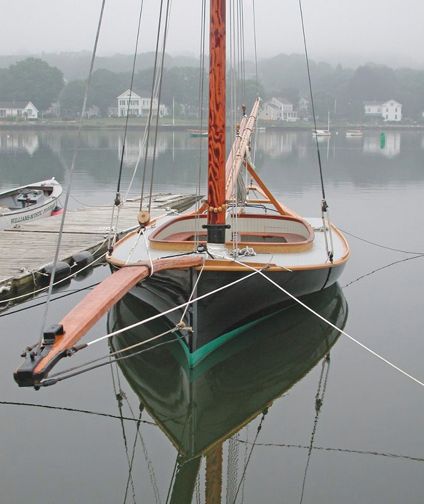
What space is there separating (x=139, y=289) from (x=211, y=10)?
17.0 feet

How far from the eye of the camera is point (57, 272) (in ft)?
55.6

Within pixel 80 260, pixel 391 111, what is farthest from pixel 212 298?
pixel 391 111

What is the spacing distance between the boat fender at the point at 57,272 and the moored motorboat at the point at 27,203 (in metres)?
5.51

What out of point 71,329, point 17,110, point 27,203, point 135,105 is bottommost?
point 27,203

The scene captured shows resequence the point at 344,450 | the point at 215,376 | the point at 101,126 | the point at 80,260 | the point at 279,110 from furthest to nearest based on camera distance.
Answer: the point at 279,110 → the point at 101,126 → the point at 80,260 → the point at 215,376 → the point at 344,450

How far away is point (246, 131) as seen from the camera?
19047mm

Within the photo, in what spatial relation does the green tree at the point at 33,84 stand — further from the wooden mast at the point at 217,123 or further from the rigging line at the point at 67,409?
the rigging line at the point at 67,409

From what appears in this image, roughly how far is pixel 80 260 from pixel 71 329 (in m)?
11.7

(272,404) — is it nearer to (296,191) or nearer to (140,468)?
(140,468)

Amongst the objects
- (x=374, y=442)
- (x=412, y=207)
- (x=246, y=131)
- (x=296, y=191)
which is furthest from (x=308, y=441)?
(x=296, y=191)

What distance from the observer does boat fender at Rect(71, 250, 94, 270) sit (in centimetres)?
1820

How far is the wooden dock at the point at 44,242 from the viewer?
16.0 metres

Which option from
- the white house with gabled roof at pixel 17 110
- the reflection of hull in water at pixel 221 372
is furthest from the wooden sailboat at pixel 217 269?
the white house with gabled roof at pixel 17 110

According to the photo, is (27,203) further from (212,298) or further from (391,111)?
(391,111)
